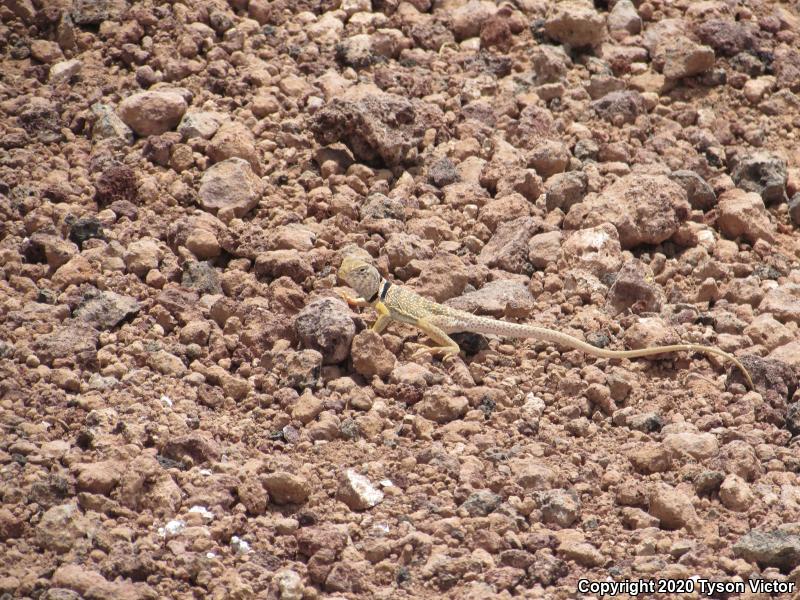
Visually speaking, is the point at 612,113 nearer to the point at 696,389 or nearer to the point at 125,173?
the point at 696,389

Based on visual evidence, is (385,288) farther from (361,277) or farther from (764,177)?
(764,177)

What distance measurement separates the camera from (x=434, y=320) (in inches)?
262

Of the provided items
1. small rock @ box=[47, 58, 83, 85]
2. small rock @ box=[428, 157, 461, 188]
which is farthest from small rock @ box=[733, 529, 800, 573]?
small rock @ box=[47, 58, 83, 85]

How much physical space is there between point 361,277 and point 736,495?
278cm

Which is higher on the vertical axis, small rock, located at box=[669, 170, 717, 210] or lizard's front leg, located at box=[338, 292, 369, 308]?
small rock, located at box=[669, 170, 717, 210]

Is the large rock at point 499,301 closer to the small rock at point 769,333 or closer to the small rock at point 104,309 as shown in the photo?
the small rock at point 769,333

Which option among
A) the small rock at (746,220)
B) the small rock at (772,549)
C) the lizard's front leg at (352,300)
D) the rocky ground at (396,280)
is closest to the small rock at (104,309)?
the rocky ground at (396,280)

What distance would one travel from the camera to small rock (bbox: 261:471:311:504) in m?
5.33

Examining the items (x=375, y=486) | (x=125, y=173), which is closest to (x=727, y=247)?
(x=375, y=486)

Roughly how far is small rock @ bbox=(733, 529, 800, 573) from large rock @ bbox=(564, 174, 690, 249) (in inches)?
107

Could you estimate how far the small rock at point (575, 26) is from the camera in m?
8.80

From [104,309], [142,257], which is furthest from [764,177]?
[104,309]

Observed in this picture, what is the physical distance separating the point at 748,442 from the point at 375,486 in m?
2.26

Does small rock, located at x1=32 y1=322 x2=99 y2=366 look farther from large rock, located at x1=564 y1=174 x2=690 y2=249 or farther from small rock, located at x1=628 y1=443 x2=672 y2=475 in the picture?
large rock, located at x1=564 y1=174 x2=690 y2=249
